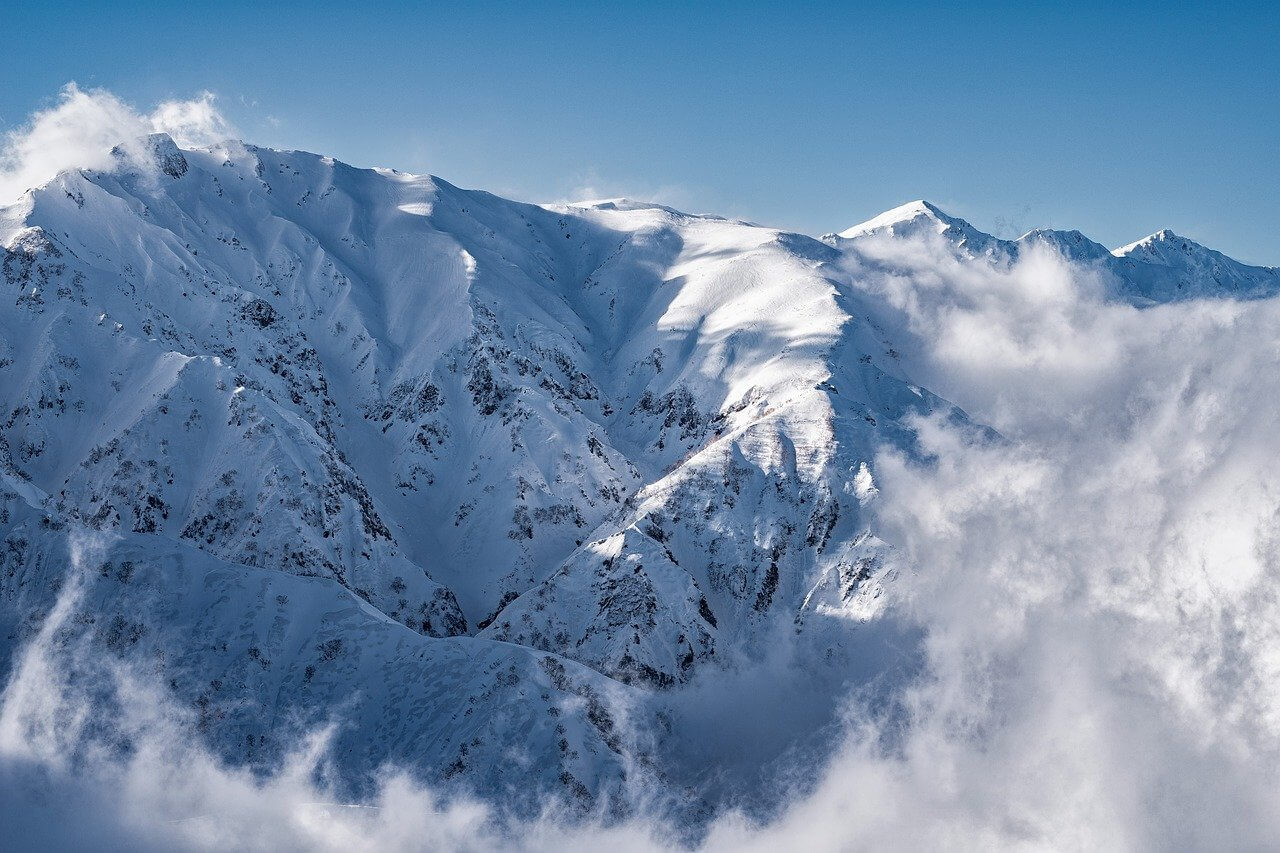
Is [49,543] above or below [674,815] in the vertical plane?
above

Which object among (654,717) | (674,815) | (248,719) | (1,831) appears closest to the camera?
(1,831)

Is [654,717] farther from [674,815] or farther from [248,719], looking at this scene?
[248,719]

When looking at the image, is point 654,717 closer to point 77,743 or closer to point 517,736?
point 517,736

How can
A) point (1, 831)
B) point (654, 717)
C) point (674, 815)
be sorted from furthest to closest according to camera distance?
point (654, 717)
point (674, 815)
point (1, 831)

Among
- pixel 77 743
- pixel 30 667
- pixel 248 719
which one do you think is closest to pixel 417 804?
pixel 248 719

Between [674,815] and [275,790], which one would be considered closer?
[275,790]

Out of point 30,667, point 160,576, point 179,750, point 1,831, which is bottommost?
point 1,831

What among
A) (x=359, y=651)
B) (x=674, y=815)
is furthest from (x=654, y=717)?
(x=359, y=651)

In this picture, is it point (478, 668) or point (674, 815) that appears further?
point (674, 815)

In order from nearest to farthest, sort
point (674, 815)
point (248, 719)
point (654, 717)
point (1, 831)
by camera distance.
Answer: point (1, 831)
point (248, 719)
point (674, 815)
point (654, 717)
